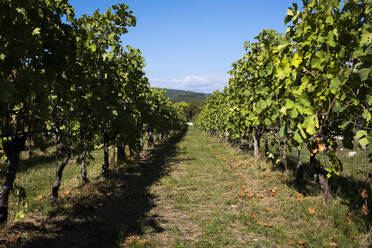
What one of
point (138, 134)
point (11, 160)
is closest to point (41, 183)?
point (11, 160)

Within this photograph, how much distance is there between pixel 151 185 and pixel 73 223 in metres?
4.41

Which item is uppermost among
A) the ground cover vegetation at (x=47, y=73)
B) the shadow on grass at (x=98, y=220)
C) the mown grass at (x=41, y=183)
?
the ground cover vegetation at (x=47, y=73)

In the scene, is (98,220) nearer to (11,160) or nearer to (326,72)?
(11,160)

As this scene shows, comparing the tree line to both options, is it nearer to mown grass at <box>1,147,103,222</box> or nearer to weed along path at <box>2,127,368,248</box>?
weed along path at <box>2,127,368,248</box>

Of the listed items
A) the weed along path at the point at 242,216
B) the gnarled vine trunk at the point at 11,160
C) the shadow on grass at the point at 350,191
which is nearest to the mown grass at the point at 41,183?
the gnarled vine trunk at the point at 11,160

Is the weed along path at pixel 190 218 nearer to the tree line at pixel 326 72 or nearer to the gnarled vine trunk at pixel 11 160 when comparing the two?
the gnarled vine trunk at pixel 11 160

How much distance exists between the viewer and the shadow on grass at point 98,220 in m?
5.35

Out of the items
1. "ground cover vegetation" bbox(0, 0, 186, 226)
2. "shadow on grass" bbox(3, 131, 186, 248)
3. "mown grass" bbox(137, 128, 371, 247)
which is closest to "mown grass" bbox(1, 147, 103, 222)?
"shadow on grass" bbox(3, 131, 186, 248)

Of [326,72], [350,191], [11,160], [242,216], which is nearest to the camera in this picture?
[326,72]

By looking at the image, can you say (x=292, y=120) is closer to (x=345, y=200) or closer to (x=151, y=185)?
(x=345, y=200)

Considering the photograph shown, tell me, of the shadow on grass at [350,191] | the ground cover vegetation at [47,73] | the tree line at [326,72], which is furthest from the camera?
the shadow on grass at [350,191]

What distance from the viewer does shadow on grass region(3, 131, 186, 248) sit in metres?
5.35

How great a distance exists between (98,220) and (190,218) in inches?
102

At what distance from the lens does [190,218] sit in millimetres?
6902
